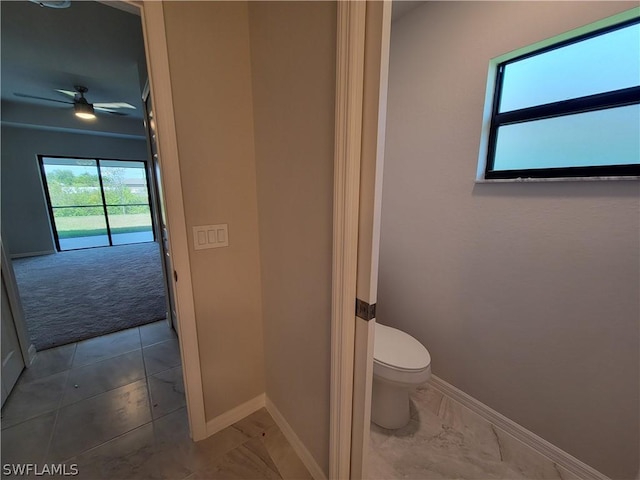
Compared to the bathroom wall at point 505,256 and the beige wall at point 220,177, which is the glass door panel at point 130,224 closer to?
the beige wall at point 220,177

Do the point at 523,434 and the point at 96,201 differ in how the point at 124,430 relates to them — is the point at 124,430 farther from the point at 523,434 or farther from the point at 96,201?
the point at 96,201

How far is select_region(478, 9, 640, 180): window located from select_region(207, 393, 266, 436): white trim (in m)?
1.93

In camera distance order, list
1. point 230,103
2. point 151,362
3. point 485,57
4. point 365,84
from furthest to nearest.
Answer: point 151,362, point 485,57, point 230,103, point 365,84

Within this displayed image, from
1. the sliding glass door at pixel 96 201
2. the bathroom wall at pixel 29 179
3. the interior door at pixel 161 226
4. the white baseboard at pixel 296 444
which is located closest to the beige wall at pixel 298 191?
the white baseboard at pixel 296 444

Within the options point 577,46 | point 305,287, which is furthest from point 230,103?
point 577,46

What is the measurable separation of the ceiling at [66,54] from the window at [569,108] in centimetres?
188

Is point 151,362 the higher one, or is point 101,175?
point 101,175

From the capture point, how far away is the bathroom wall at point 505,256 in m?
1.09

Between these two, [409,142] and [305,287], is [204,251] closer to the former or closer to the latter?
[305,287]

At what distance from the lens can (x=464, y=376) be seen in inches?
63.4

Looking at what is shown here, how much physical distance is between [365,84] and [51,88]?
15.9ft

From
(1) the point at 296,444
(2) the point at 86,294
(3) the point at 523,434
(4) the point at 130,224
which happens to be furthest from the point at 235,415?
(4) the point at 130,224

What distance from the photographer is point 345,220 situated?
81 centimetres

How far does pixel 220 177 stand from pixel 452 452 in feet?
6.09
